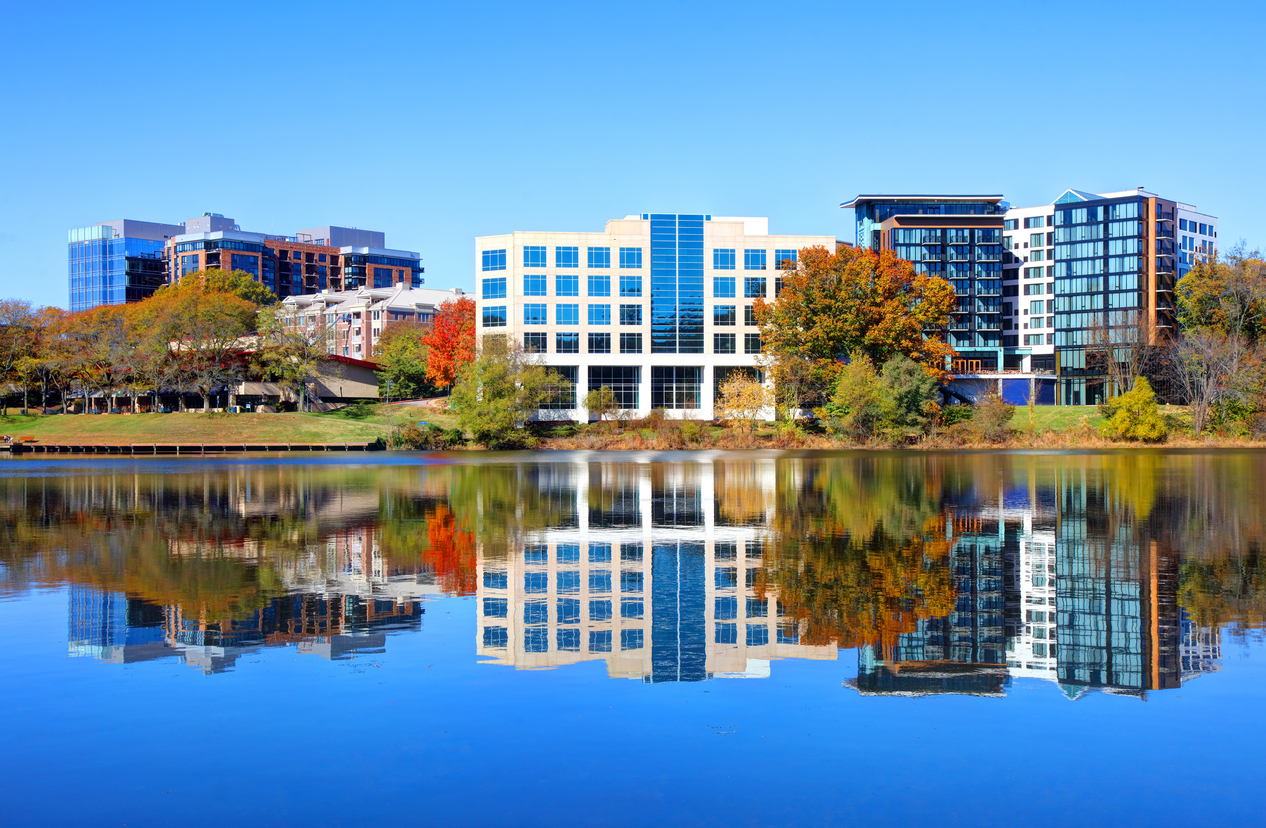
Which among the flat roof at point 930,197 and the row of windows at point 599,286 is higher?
the flat roof at point 930,197

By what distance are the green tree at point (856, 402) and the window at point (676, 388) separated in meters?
18.0

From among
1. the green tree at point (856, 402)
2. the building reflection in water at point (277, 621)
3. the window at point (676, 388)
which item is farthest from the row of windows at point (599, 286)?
the building reflection in water at point (277, 621)

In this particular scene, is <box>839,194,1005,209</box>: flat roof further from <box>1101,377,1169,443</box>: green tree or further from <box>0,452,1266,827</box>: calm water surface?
<box>0,452,1266,827</box>: calm water surface

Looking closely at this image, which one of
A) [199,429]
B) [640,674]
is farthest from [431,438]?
[640,674]

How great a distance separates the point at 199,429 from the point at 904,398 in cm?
6424

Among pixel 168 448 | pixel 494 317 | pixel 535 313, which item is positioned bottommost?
pixel 168 448

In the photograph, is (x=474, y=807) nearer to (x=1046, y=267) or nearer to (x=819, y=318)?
(x=819, y=318)

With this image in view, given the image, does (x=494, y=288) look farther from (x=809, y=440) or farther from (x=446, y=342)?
(x=809, y=440)

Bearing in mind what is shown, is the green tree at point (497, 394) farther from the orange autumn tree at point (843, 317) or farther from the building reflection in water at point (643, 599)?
the building reflection in water at point (643, 599)

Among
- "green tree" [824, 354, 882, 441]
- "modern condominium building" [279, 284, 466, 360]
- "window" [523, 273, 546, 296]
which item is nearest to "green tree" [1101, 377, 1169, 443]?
"green tree" [824, 354, 882, 441]

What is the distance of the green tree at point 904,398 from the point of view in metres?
79.6

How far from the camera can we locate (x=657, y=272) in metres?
97.6

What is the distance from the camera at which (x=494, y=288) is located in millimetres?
97250

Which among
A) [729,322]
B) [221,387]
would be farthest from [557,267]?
[221,387]
